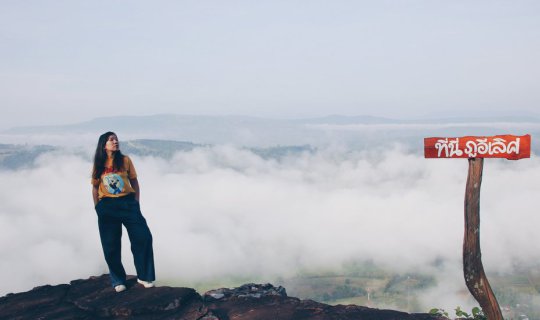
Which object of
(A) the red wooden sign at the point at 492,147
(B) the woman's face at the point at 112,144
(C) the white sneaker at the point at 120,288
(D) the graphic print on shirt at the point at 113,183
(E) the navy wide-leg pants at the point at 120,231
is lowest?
(C) the white sneaker at the point at 120,288

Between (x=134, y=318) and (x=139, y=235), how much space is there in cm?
222

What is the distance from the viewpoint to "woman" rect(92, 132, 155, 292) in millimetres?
11344

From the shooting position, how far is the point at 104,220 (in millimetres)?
11727

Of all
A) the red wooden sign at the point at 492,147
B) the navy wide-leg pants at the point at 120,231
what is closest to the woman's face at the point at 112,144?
the navy wide-leg pants at the point at 120,231

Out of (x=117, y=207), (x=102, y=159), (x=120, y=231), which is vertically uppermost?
(x=102, y=159)

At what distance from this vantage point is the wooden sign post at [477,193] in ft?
35.2

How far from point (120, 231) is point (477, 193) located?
9505 millimetres

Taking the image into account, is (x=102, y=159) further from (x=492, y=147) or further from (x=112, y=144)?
(x=492, y=147)

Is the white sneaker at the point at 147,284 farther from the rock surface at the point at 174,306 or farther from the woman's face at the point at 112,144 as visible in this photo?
the woman's face at the point at 112,144

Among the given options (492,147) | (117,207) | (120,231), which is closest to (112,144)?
(117,207)

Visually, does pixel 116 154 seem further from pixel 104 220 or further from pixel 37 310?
pixel 37 310

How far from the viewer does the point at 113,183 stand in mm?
11344

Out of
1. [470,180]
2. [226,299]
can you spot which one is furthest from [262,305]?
[470,180]

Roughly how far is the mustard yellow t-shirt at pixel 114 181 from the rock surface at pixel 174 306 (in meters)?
2.80
